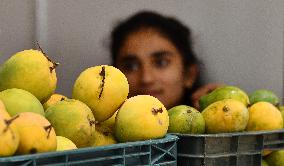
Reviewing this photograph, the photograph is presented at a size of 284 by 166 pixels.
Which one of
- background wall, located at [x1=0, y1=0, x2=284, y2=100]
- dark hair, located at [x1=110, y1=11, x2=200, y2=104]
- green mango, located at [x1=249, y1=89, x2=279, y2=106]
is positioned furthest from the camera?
dark hair, located at [x1=110, y1=11, x2=200, y2=104]

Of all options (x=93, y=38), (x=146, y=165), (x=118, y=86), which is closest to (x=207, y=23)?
(x=93, y=38)

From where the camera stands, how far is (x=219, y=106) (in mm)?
1982

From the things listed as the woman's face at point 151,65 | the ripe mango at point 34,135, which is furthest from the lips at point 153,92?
the ripe mango at point 34,135

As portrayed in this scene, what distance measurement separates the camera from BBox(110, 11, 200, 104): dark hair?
9.58ft

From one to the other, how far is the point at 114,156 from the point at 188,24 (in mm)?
1763

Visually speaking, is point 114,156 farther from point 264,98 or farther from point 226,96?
point 264,98

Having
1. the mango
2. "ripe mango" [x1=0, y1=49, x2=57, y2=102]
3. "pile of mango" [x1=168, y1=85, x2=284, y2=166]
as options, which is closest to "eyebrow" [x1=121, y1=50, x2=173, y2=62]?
"pile of mango" [x1=168, y1=85, x2=284, y2=166]

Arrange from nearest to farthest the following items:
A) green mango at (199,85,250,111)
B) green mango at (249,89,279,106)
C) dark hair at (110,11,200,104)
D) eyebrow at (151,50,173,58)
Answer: green mango at (199,85,250,111) < green mango at (249,89,279,106) < dark hair at (110,11,200,104) < eyebrow at (151,50,173,58)

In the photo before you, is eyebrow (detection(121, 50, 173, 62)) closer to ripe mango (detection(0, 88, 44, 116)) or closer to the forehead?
the forehead

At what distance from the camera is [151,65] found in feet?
9.81

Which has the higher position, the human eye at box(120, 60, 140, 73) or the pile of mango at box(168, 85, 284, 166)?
the human eye at box(120, 60, 140, 73)

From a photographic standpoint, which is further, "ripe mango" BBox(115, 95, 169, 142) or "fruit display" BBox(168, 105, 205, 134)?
"fruit display" BBox(168, 105, 205, 134)

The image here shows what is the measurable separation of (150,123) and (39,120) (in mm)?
355

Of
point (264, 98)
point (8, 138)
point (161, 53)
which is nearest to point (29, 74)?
point (8, 138)
